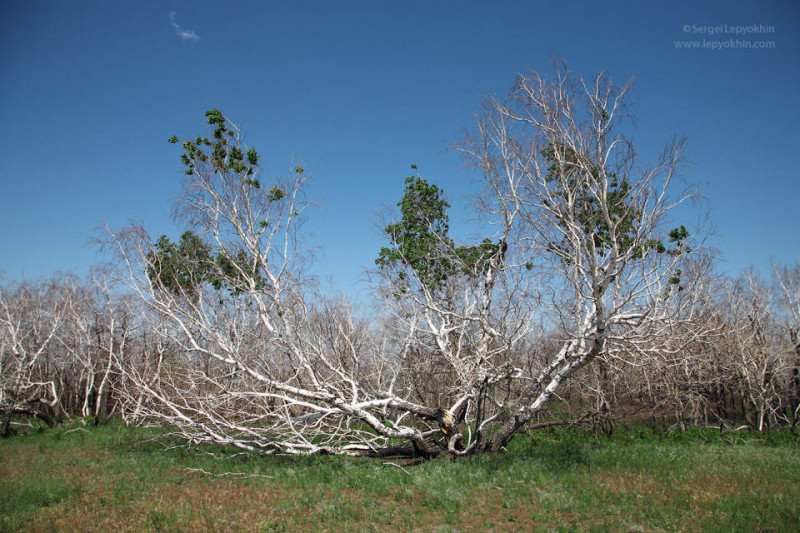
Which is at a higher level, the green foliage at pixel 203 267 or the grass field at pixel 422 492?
the green foliage at pixel 203 267

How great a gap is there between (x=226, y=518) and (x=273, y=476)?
7.41ft

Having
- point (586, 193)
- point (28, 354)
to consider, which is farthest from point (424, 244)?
point (28, 354)

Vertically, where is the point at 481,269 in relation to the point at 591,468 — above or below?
above

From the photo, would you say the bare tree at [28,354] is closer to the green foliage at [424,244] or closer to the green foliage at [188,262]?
the green foliage at [188,262]

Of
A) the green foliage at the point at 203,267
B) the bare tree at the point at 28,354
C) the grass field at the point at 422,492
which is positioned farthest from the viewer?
the bare tree at the point at 28,354

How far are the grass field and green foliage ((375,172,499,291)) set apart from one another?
5092mm

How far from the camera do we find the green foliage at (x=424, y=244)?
1250 cm

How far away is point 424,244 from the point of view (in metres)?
14.0

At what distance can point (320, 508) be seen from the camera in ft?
22.8

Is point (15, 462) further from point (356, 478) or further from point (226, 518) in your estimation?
point (356, 478)

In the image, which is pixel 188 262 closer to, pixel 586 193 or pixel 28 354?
pixel 586 193

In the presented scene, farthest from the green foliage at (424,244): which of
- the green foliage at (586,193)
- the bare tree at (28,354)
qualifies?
the bare tree at (28,354)

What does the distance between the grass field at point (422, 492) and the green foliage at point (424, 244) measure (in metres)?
5.09

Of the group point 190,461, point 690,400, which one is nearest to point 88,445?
point 190,461
